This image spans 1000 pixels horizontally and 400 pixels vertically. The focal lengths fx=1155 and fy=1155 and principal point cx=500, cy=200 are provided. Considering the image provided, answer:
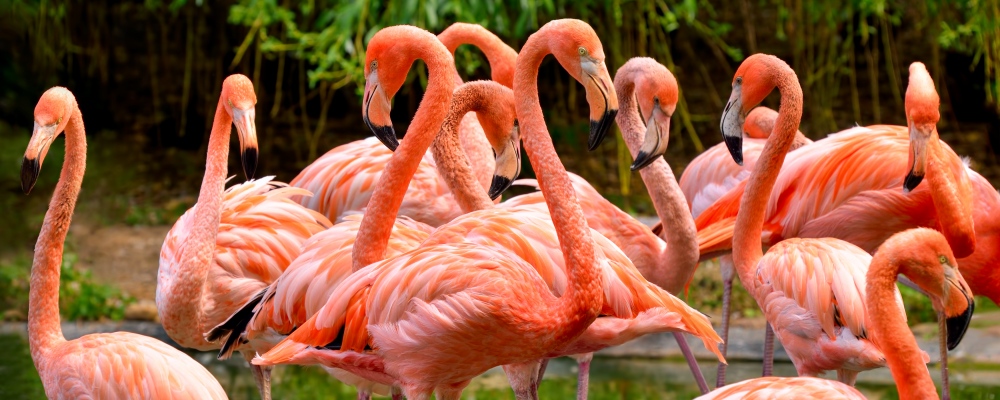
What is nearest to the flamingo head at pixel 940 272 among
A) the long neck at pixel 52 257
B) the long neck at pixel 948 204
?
the long neck at pixel 948 204

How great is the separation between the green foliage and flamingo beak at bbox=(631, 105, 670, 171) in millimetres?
3178

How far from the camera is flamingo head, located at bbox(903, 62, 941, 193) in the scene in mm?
3572

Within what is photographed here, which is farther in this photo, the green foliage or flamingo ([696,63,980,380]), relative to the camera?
the green foliage

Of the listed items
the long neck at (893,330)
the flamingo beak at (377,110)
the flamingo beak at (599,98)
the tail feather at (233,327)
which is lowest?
the tail feather at (233,327)

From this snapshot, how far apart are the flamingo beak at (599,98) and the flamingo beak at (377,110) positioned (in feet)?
2.08

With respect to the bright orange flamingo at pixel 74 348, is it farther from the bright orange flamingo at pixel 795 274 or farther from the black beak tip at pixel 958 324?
the black beak tip at pixel 958 324

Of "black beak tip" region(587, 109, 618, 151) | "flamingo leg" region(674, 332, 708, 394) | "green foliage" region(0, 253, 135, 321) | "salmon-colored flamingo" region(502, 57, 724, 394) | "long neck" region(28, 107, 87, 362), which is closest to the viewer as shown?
"black beak tip" region(587, 109, 618, 151)

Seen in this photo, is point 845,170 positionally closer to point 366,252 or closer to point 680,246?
point 680,246

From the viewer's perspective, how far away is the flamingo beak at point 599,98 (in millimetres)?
2922

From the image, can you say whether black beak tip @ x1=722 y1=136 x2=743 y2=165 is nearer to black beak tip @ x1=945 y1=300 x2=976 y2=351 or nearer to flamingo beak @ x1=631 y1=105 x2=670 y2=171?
flamingo beak @ x1=631 y1=105 x2=670 y2=171

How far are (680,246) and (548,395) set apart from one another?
121cm

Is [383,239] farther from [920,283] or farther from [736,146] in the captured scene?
[920,283]

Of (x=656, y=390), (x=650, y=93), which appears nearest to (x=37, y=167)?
(x=650, y=93)

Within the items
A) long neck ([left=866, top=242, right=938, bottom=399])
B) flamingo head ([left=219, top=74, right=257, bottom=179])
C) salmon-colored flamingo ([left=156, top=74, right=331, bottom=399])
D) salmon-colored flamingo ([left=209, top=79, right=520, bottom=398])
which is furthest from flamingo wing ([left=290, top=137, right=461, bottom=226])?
long neck ([left=866, top=242, right=938, bottom=399])
